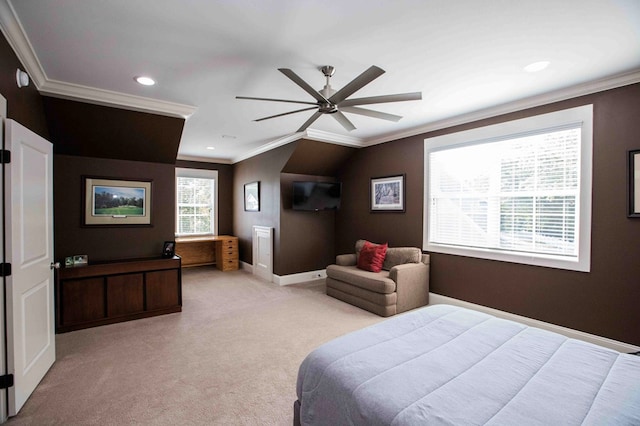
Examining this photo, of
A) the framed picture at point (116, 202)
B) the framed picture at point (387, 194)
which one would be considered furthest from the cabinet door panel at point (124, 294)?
the framed picture at point (387, 194)

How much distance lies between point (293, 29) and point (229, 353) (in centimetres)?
290

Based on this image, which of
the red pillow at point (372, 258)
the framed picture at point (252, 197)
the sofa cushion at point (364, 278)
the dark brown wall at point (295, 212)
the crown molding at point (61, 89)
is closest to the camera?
the crown molding at point (61, 89)

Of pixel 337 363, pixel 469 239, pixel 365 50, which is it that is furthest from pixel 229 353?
pixel 469 239

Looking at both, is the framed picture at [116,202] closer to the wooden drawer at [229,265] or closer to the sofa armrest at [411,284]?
the wooden drawer at [229,265]

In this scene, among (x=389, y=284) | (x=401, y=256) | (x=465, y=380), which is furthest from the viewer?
(x=401, y=256)

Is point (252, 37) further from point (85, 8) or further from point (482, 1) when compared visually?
point (482, 1)

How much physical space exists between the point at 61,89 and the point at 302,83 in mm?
2665

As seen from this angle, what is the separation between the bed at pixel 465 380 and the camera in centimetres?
116

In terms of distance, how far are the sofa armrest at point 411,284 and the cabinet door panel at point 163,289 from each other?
2.98 m

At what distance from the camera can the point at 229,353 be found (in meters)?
2.89

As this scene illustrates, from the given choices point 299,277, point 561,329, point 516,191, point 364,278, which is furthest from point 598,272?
point 299,277

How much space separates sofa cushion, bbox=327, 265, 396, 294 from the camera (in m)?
3.89

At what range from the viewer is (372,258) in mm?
4539

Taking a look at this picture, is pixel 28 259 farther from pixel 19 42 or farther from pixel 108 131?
pixel 108 131
